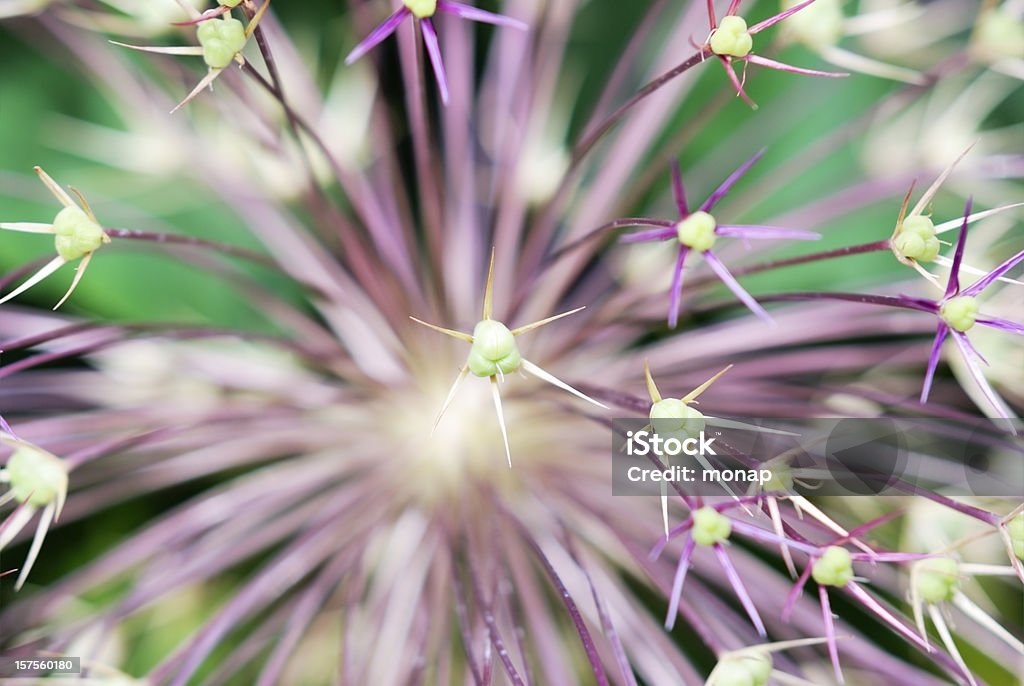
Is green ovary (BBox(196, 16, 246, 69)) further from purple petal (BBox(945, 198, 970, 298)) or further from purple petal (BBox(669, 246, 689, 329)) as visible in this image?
purple petal (BBox(945, 198, 970, 298))

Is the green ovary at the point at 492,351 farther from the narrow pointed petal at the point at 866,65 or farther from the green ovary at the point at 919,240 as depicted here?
the narrow pointed petal at the point at 866,65

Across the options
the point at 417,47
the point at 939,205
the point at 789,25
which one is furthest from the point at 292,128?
the point at 939,205

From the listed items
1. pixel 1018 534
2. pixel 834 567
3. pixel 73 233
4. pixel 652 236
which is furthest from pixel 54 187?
pixel 1018 534

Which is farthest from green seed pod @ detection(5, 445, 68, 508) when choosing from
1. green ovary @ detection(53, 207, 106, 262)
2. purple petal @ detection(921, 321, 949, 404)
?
purple petal @ detection(921, 321, 949, 404)

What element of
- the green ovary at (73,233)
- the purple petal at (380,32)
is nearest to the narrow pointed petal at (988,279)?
the purple petal at (380,32)

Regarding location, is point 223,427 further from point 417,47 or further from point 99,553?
point 417,47

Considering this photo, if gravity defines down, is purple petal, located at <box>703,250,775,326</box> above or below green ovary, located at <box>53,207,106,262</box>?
above
